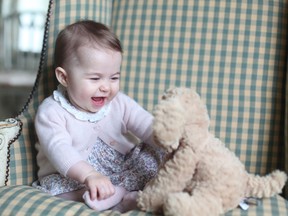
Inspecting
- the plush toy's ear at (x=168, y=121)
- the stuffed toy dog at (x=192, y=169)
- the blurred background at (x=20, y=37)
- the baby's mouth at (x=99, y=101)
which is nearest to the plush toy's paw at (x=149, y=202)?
the stuffed toy dog at (x=192, y=169)

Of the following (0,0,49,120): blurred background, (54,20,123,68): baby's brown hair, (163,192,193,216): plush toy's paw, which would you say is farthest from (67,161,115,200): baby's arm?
(0,0,49,120): blurred background

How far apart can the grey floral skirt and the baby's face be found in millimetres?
126

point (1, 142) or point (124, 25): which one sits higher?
point (124, 25)

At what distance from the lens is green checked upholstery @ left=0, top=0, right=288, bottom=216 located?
1.27 meters

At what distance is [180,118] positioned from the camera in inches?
33.9

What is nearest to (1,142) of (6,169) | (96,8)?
(6,169)

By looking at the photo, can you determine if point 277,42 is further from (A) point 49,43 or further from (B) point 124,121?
(A) point 49,43

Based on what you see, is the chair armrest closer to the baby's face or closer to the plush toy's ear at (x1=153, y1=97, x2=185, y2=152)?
the baby's face

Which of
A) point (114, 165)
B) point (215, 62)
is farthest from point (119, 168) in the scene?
point (215, 62)

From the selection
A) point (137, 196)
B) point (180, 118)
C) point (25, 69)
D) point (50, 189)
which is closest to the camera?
point (180, 118)

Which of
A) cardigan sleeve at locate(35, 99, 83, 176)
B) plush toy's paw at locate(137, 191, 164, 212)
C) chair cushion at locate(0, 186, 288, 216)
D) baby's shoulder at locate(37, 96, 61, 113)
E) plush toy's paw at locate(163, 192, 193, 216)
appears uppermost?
baby's shoulder at locate(37, 96, 61, 113)

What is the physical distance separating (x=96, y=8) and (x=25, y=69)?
2.46 metres

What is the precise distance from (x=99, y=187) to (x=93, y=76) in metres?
0.26

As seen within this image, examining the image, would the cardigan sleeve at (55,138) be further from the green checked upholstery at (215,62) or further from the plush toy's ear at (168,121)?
the plush toy's ear at (168,121)
